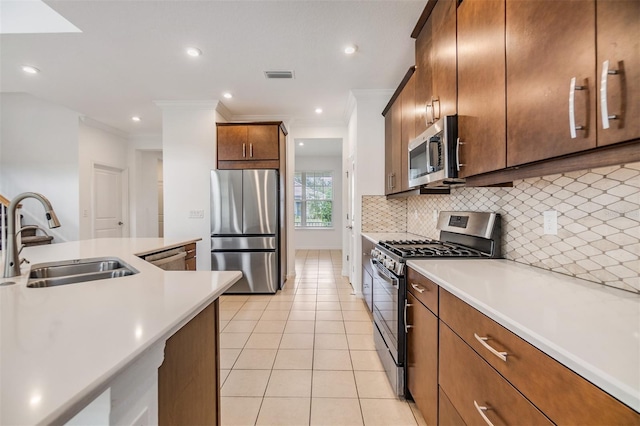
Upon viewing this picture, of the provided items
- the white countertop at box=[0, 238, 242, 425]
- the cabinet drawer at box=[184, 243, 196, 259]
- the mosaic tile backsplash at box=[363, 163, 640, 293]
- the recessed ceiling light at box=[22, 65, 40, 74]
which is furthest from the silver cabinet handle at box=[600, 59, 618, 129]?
the recessed ceiling light at box=[22, 65, 40, 74]

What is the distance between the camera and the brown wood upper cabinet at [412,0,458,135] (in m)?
1.57

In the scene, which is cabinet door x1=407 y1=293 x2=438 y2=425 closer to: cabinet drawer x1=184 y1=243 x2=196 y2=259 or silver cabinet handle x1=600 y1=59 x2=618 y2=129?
silver cabinet handle x1=600 y1=59 x2=618 y2=129

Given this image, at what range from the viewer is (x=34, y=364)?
20.9 inches

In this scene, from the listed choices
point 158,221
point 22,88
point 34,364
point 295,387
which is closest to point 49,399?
point 34,364

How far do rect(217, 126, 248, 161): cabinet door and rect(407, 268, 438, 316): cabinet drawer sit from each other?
10.0 ft

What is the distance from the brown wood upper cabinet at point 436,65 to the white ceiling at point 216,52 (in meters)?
0.33

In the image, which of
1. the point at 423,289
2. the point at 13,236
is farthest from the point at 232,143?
the point at 423,289

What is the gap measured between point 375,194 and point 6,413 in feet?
11.0

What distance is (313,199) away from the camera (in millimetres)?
7660

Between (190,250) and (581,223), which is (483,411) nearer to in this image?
(581,223)

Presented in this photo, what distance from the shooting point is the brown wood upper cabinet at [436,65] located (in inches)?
61.7

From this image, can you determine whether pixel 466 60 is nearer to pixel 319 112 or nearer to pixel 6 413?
pixel 6 413

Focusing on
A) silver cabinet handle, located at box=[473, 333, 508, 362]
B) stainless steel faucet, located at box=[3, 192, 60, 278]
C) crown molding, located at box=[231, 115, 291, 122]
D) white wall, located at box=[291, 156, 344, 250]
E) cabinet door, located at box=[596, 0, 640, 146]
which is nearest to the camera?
cabinet door, located at box=[596, 0, 640, 146]

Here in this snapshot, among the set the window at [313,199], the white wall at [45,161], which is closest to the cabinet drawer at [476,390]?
the white wall at [45,161]
